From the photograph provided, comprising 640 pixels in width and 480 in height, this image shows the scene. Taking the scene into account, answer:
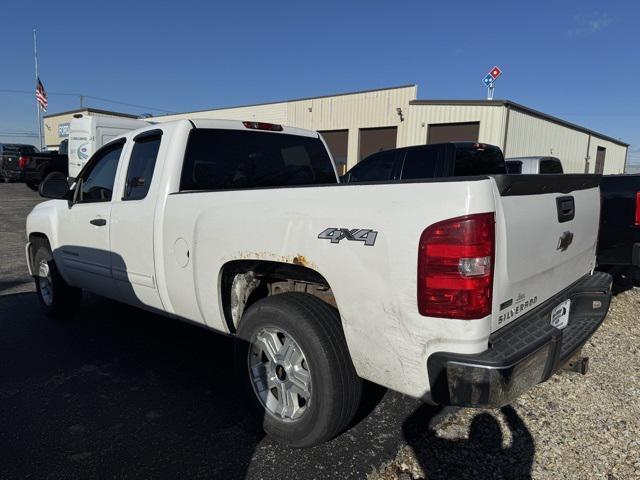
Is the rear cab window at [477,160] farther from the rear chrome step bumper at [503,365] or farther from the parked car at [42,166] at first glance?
the parked car at [42,166]

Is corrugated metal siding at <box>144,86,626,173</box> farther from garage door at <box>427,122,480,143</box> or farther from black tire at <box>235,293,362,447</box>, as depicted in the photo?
black tire at <box>235,293,362,447</box>

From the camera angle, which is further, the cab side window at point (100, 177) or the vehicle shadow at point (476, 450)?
the cab side window at point (100, 177)

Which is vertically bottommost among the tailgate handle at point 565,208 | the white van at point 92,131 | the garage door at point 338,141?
the tailgate handle at point 565,208

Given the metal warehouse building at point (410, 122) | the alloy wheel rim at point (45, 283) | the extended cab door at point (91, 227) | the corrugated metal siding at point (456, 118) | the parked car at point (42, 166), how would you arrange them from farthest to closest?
1. the parked car at point (42, 166)
2. the metal warehouse building at point (410, 122)
3. the corrugated metal siding at point (456, 118)
4. the alloy wheel rim at point (45, 283)
5. the extended cab door at point (91, 227)

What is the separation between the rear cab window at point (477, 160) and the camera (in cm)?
709

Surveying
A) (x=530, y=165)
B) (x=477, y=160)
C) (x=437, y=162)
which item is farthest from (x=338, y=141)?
(x=437, y=162)

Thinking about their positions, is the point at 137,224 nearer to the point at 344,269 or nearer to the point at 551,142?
the point at 344,269

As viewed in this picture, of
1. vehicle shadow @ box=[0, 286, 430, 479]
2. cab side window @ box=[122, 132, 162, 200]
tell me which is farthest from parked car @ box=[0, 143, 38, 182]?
cab side window @ box=[122, 132, 162, 200]

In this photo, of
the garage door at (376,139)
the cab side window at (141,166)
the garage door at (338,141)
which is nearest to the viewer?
the cab side window at (141,166)

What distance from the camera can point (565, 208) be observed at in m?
2.61

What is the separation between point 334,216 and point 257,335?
944 mm

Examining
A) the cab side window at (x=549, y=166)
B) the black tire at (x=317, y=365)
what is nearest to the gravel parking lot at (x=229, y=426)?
the black tire at (x=317, y=365)

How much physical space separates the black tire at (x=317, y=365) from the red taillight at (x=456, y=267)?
2.00 ft

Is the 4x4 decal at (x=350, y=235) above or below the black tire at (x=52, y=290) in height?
above
